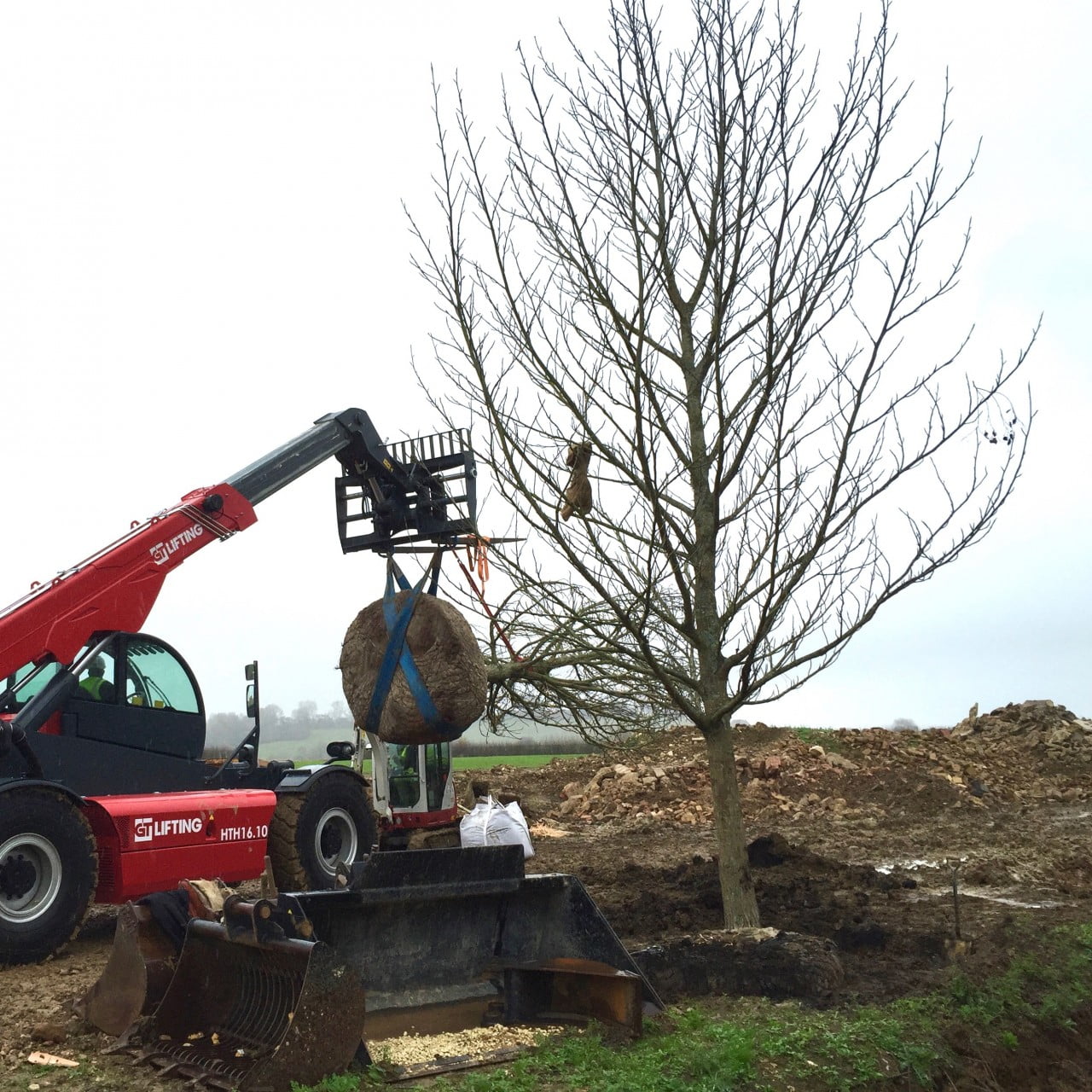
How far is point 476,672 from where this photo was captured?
23.1 feet

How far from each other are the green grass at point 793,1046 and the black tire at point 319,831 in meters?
4.60

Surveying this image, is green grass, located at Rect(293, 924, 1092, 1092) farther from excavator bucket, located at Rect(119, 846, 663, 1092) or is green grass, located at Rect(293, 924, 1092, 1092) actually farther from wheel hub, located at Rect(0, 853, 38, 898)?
wheel hub, located at Rect(0, 853, 38, 898)

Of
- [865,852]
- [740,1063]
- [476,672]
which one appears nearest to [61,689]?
[476,672]

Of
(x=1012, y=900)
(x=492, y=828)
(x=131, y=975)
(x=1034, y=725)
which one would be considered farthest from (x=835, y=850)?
(x=1034, y=725)

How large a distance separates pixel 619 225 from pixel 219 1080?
206 inches

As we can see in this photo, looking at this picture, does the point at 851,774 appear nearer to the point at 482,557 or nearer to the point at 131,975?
the point at 482,557

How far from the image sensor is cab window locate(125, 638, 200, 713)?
30.9 ft

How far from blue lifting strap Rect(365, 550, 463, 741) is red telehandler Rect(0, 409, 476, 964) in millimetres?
1238

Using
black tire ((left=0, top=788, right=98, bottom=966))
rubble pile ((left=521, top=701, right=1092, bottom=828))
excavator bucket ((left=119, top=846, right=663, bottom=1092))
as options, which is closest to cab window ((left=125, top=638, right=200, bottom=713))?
black tire ((left=0, top=788, right=98, bottom=966))

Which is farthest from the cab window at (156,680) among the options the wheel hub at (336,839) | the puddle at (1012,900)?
the puddle at (1012,900)

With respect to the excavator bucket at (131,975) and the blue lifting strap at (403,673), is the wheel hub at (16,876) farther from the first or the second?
the blue lifting strap at (403,673)

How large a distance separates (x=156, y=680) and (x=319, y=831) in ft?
6.15

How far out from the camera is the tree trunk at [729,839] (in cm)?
768

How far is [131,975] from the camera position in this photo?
18.9ft
